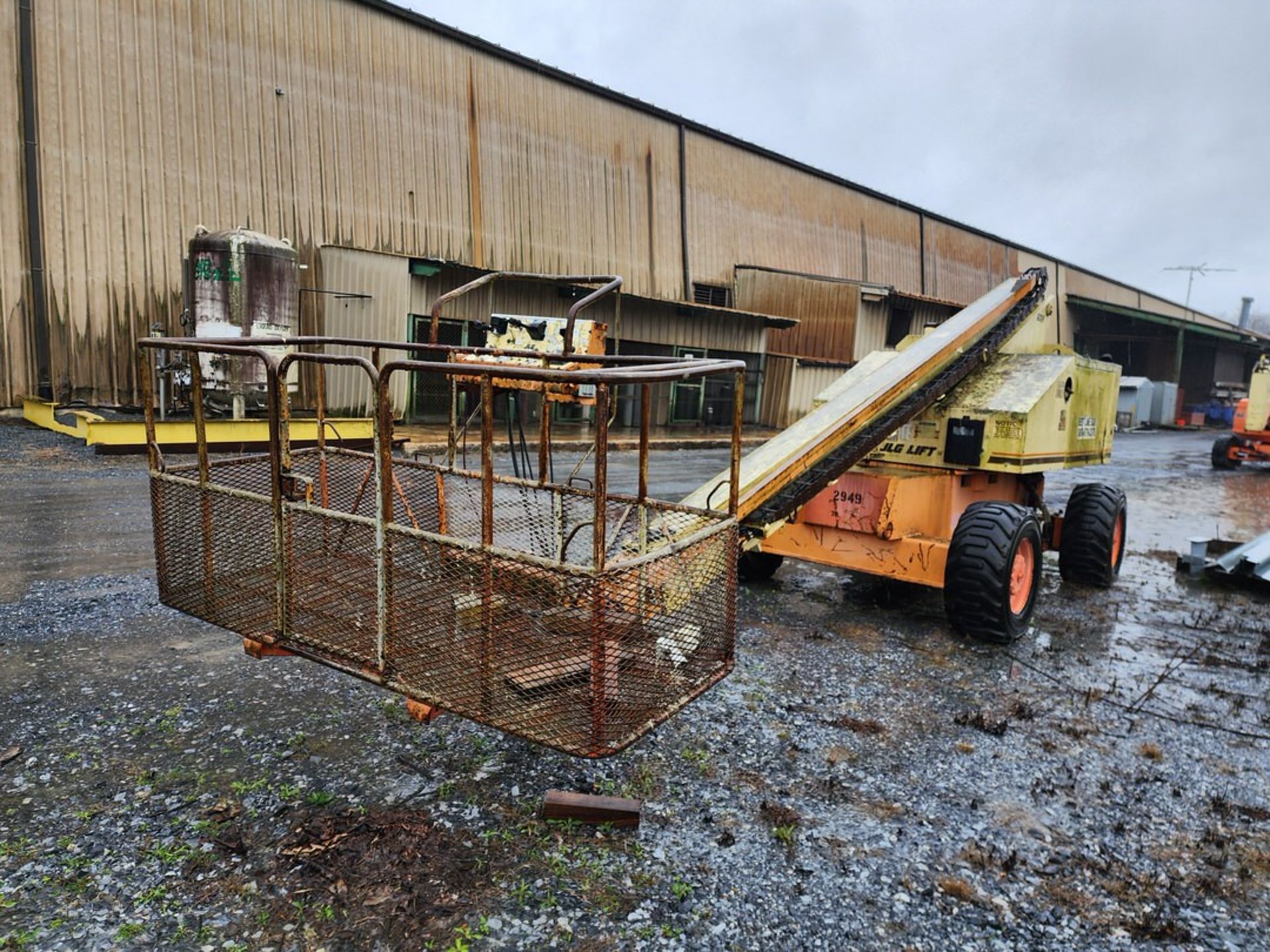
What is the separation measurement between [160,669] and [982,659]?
211 inches

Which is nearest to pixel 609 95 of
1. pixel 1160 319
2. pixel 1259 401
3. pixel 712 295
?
pixel 712 295

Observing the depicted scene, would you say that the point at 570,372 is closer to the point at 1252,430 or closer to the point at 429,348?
the point at 429,348

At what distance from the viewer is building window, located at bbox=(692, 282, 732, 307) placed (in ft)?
80.7

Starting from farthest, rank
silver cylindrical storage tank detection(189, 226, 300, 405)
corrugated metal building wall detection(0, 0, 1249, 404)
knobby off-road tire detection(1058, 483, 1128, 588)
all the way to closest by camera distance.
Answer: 1. corrugated metal building wall detection(0, 0, 1249, 404)
2. silver cylindrical storage tank detection(189, 226, 300, 405)
3. knobby off-road tire detection(1058, 483, 1128, 588)

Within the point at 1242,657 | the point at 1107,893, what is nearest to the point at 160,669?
the point at 1107,893

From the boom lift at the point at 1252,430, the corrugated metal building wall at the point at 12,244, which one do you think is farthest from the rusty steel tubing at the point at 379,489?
the boom lift at the point at 1252,430

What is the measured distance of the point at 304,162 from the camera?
1650cm

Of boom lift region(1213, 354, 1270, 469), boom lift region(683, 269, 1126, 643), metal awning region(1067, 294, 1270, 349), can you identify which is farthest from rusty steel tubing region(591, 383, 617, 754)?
metal awning region(1067, 294, 1270, 349)

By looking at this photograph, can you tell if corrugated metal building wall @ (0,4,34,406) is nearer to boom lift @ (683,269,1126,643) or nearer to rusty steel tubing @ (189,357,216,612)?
rusty steel tubing @ (189,357,216,612)

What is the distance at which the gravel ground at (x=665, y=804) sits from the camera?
2934mm

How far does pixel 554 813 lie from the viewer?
3.52 meters

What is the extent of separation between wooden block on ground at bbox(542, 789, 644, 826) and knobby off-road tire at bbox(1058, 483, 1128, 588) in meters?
6.21

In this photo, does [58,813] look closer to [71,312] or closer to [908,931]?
[908,931]

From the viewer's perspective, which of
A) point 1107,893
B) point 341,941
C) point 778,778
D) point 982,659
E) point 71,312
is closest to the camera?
point 341,941
